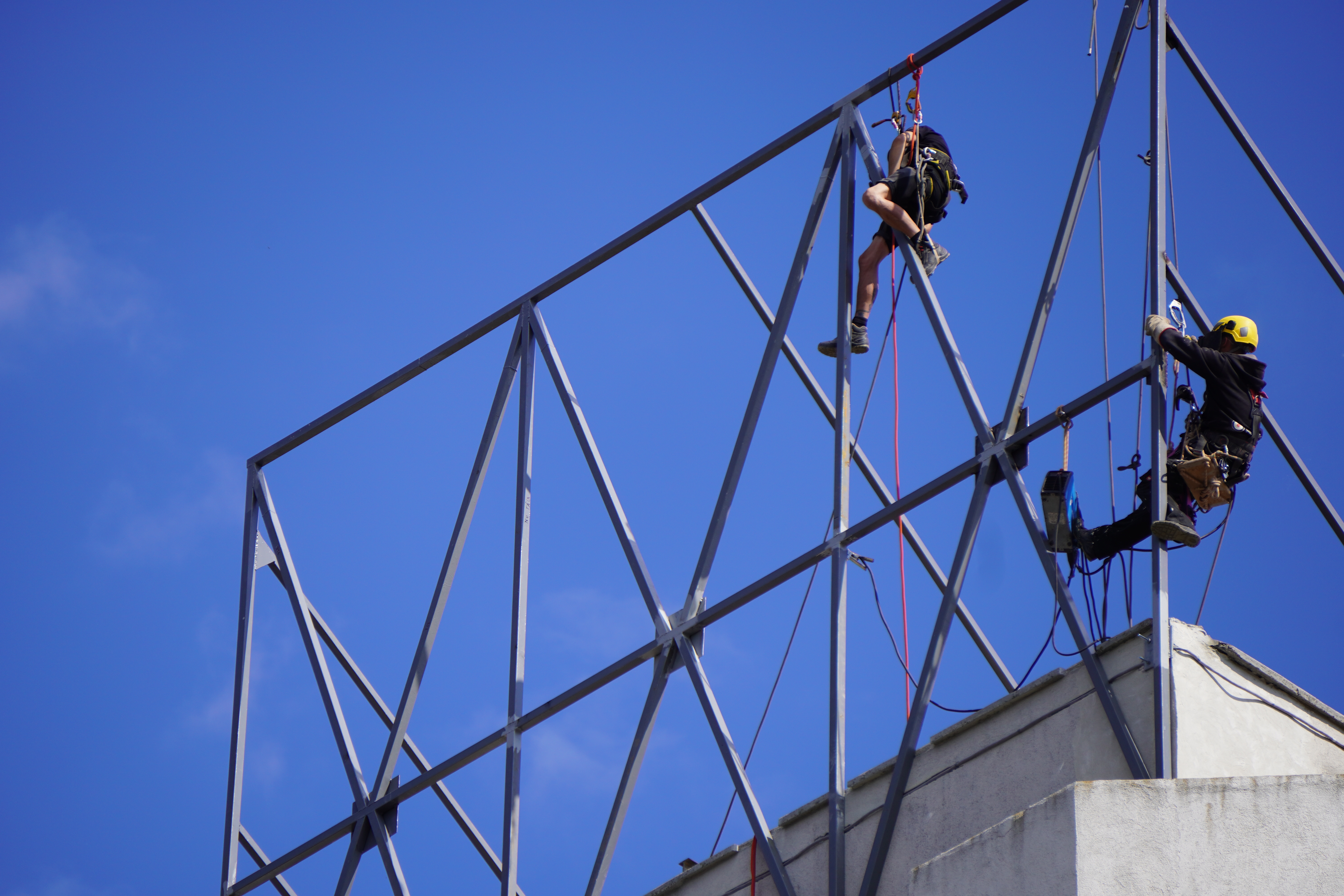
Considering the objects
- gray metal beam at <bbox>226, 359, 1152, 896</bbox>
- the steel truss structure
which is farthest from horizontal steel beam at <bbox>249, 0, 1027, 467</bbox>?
gray metal beam at <bbox>226, 359, 1152, 896</bbox>

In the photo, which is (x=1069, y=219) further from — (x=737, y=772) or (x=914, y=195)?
(x=737, y=772)

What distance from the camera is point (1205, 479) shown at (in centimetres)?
1096

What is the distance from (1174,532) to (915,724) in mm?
2199

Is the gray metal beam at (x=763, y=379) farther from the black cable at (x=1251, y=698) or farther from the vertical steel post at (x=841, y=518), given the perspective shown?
the black cable at (x=1251, y=698)

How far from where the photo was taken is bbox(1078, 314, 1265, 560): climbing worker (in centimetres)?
1096

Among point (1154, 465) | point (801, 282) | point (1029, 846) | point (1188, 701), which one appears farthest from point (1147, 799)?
point (801, 282)

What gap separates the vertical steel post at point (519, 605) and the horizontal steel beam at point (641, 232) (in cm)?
50

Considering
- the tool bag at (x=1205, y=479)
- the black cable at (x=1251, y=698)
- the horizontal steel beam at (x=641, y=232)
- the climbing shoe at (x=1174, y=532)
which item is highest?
the horizontal steel beam at (x=641, y=232)

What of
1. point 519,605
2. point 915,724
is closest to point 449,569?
point 519,605

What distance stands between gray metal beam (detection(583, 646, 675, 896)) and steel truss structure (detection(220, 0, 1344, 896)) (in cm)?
2

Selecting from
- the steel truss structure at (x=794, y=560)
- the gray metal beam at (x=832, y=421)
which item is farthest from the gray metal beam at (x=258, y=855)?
the gray metal beam at (x=832, y=421)

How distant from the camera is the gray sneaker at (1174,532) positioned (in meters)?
10.6

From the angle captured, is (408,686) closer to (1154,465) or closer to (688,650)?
(688,650)

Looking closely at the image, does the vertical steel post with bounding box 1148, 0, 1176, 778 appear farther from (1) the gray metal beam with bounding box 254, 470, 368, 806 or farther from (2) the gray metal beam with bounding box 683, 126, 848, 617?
(1) the gray metal beam with bounding box 254, 470, 368, 806
